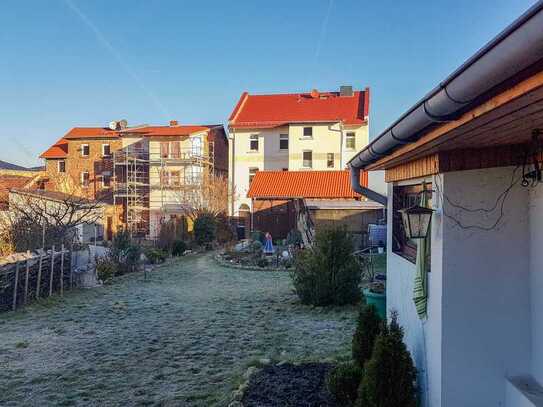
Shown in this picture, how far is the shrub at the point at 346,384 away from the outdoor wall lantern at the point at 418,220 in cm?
169

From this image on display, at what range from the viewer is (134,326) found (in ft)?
28.2

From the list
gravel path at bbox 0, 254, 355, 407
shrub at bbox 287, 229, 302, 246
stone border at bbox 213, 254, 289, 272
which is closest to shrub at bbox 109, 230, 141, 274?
gravel path at bbox 0, 254, 355, 407

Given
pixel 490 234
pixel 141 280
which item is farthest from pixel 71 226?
pixel 490 234

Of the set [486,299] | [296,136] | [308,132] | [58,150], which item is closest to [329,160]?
[308,132]

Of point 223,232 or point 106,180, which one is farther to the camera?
point 106,180

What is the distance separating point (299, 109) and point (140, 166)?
1464 centimetres

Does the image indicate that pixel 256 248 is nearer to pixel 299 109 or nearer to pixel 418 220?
pixel 418 220

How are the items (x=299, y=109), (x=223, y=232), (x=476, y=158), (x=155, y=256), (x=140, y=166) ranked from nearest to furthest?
1. (x=476, y=158)
2. (x=155, y=256)
3. (x=223, y=232)
4. (x=299, y=109)
5. (x=140, y=166)

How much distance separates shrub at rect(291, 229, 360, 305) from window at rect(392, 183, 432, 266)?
141 inches

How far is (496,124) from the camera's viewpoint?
2.44 meters

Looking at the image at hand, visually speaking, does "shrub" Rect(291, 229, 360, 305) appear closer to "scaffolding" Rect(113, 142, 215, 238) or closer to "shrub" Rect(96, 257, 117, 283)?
"shrub" Rect(96, 257, 117, 283)

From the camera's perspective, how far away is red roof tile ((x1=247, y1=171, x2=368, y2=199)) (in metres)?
26.4

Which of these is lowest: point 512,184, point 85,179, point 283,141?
point 512,184

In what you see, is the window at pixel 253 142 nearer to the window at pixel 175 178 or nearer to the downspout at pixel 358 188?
the window at pixel 175 178
